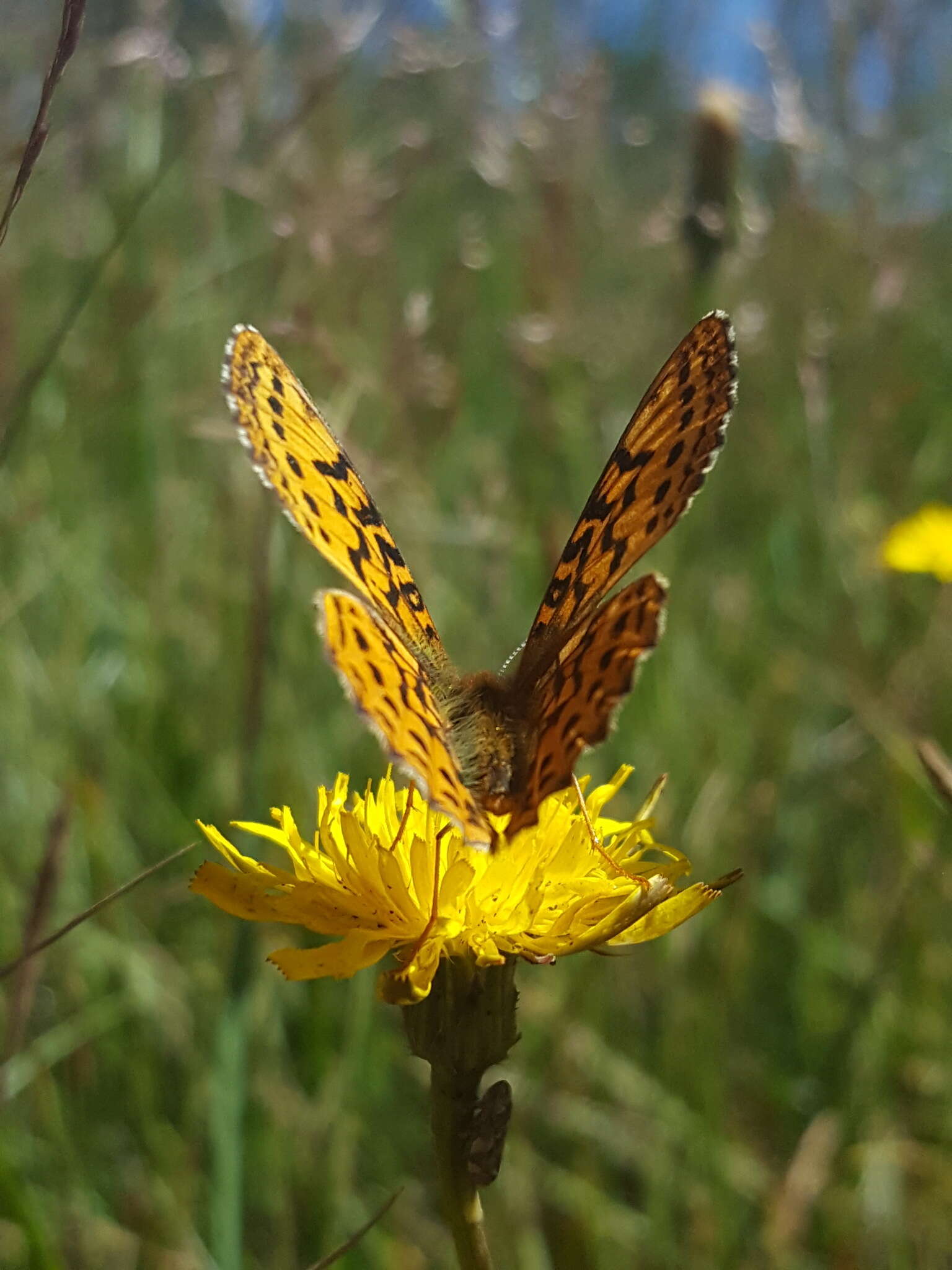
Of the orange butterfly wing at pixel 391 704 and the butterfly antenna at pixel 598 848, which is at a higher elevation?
the orange butterfly wing at pixel 391 704

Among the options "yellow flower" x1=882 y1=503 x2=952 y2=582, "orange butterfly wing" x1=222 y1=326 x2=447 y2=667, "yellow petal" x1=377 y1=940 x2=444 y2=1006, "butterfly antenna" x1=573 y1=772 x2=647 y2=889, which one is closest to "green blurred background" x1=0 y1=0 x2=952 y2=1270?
"yellow flower" x1=882 y1=503 x2=952 y2=582

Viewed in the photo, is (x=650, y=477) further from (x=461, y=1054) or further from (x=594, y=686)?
(x=461, y=1054)

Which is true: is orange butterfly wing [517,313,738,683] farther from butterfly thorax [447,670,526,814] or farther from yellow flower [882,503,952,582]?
yellow flower [882,503,952,582]

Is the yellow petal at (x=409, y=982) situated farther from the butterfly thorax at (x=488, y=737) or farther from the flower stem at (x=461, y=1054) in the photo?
the butterfly thorax at (x=488, y=737)

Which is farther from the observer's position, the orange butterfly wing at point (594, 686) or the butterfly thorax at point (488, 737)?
the butterfly thorax at point (488, 737)

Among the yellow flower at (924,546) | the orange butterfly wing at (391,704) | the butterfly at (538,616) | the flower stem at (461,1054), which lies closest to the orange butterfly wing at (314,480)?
the butterfly at (538,616)

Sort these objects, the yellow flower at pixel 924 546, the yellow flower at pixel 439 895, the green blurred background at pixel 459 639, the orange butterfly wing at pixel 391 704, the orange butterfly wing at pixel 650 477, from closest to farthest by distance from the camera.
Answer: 1. the orange butterfly wing at pixel 391 704
2. the yellow flower at pixel 439 895
3. the orange butterfly wing at pixel 650 477
4. the green blurred background at pixel 459 639
5. the yellow flower at pixel 924 546

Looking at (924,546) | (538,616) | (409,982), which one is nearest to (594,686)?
(409,982)

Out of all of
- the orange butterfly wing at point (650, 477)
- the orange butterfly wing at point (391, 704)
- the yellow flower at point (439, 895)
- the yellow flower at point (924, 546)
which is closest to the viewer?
the orange butterfly wing at point (391, 704)
